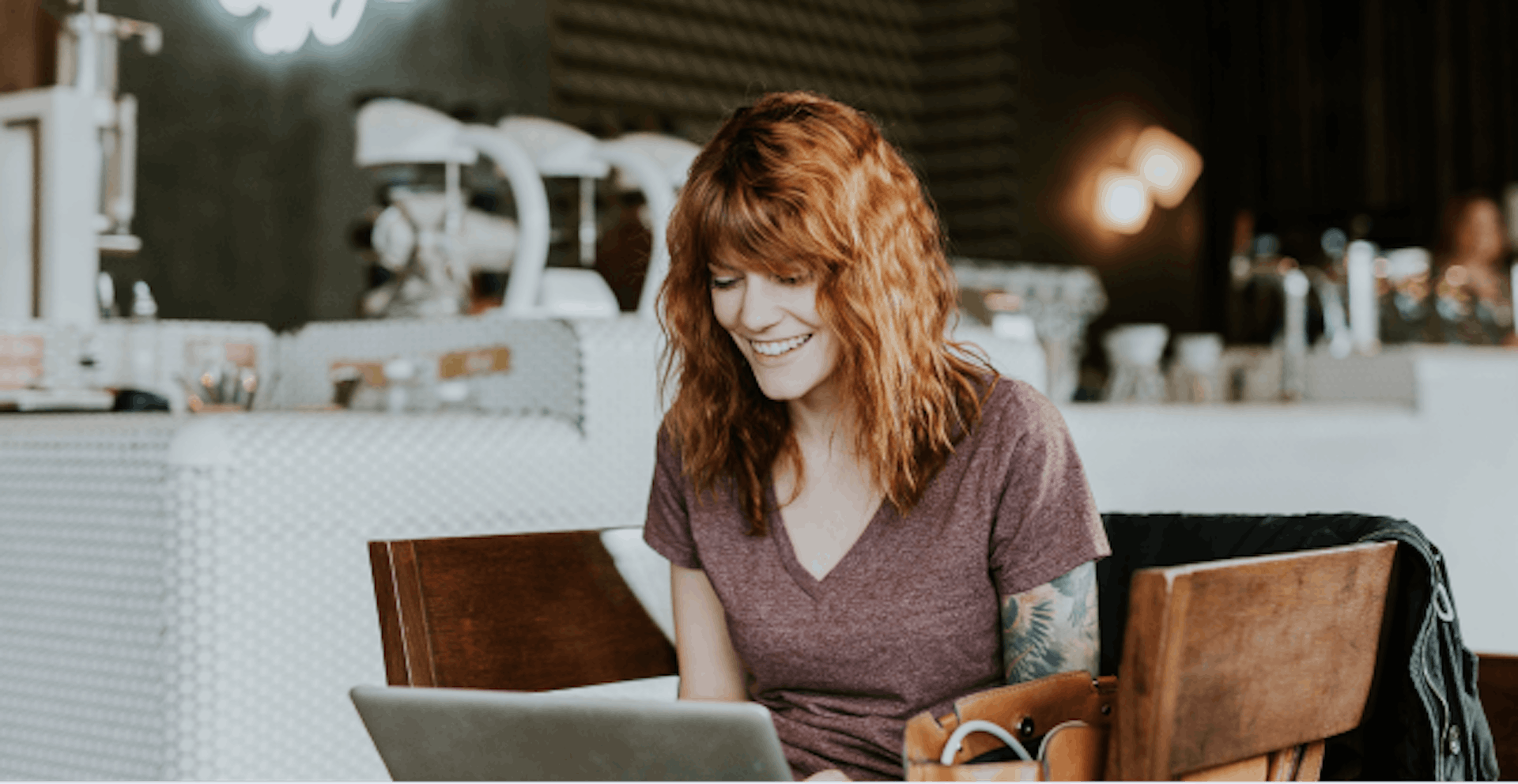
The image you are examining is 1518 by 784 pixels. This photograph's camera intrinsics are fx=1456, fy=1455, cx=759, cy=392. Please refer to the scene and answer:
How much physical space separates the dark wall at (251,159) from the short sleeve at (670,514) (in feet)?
7.04

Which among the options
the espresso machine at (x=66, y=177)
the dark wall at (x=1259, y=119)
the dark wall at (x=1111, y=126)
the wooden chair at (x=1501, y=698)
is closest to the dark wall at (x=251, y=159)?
the espresso machine at (x=66, y=177)

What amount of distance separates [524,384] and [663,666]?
0.48 meters

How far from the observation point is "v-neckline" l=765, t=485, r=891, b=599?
1.24 meters

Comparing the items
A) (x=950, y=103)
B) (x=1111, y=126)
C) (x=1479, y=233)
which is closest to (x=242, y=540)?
(x=1479, y=233)

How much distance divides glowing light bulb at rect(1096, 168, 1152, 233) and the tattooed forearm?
6.04 meters

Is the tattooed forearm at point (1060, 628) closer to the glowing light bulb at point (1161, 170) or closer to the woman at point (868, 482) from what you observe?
the woman at point (868, 482)

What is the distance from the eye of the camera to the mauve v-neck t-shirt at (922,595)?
1203 millimetres

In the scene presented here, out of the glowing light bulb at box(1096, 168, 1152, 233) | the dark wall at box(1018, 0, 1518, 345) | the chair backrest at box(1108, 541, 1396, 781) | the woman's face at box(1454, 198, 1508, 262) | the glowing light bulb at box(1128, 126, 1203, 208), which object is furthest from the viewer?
the glowing light bulb at box(1128, 126, 1203, 208)

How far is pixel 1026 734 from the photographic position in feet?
3.21

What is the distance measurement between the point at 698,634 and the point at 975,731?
46cm

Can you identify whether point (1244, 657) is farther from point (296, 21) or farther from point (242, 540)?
point (296, 21)

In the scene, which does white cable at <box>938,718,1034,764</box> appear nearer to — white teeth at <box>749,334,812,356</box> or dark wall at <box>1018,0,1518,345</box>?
white teeth at <box>749,334,812,356</box>

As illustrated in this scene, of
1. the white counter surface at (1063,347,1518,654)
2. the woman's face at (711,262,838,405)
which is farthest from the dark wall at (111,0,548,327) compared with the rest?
the woman's face at (711,262,838,405)

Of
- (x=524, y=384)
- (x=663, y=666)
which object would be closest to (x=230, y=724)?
(x=663, y=666)
